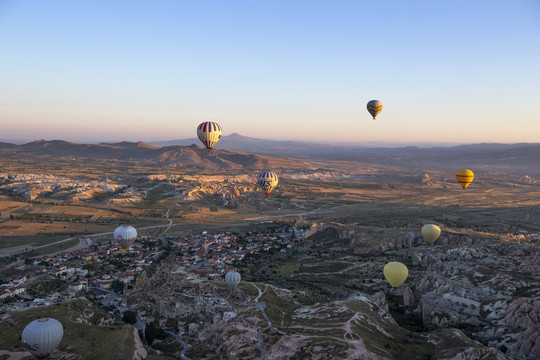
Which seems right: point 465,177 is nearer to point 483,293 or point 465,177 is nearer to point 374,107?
point 374,107

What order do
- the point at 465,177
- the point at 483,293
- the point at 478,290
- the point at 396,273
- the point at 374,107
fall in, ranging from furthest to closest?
the point at 465,177 → the point at 374,107 → the point at 396,273 → the point at 478,290 → the point at 483,293

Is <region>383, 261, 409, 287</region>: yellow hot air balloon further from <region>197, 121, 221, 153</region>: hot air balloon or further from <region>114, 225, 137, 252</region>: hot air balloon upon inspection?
<region>114, 225, 137, 252</region>: hot air balloon

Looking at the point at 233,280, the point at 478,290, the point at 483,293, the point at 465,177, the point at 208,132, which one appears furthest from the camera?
the point at 465,177

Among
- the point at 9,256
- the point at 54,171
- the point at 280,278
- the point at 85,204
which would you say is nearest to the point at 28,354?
the point at 280,278

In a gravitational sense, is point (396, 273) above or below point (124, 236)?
below

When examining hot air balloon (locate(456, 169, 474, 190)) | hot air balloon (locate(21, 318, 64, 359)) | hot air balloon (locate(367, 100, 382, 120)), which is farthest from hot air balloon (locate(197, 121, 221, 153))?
hot air balloon (locate(456, 169, 474, 190))

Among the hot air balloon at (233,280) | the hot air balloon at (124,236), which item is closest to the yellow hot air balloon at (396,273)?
the hot air balloon at (233,280)

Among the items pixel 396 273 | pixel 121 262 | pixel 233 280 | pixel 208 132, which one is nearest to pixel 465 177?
pixel 396 273

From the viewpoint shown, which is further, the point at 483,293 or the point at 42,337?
the point at 483,293
